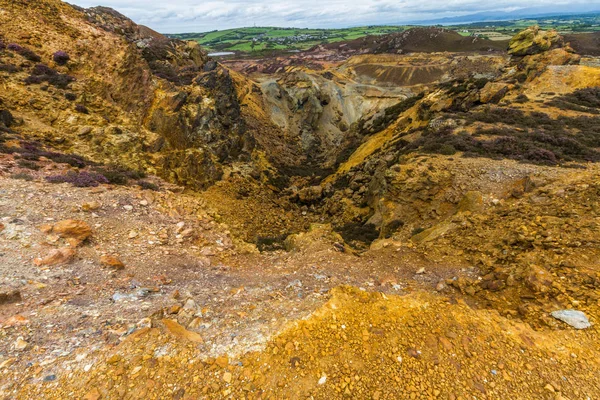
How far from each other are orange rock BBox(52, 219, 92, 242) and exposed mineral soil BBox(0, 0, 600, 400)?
1.7 inches

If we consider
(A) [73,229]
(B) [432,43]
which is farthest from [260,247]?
(B) [432,43]

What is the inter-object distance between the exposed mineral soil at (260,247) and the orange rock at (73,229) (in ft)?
0.14

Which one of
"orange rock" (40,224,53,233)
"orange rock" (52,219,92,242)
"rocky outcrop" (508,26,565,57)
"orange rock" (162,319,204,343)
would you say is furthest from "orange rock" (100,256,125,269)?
"rocky outcrop" (508,26,565,57)

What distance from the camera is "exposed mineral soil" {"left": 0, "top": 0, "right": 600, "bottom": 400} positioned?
5.21 m

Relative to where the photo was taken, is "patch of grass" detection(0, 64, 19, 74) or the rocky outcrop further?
the rocky outcrop

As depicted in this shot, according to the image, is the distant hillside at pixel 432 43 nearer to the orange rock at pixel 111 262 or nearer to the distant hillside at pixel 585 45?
the distant hillside at pixel 585 45

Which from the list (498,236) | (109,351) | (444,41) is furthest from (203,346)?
(444,41)

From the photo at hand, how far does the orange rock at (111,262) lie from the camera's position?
809 centimetres

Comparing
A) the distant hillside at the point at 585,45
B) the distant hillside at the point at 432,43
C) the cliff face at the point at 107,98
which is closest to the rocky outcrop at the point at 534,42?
the distant hillside at the point at 585,45

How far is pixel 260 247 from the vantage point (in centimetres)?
1438

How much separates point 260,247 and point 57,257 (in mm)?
8124

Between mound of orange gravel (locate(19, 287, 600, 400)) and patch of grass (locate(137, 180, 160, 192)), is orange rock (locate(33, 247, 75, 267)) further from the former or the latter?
patch of grass (locate(137, 180, 160, 192))

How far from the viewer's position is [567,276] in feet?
23.9

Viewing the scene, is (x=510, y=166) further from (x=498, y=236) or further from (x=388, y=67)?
(x=388, y=67)
